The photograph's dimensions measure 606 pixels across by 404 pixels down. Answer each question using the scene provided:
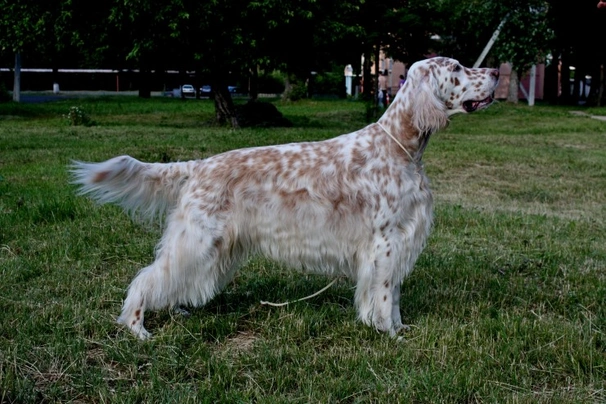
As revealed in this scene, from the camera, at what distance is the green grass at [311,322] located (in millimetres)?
3824

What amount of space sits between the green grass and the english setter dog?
292 millimetres

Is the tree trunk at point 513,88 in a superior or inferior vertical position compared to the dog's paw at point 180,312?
superior

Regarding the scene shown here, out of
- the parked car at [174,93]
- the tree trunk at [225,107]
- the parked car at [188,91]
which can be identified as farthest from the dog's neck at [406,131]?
the parked car at [174,93]

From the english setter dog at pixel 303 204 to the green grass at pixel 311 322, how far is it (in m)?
0.29

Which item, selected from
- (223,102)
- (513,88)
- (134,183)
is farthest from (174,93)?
(134,183)

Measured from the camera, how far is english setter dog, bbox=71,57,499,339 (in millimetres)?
4797

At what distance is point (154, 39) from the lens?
18.5 meters

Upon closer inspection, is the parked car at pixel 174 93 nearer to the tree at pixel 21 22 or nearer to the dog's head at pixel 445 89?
the tree at pixel 21 22

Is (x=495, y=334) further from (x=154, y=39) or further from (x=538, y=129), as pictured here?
(x=538, y=129)

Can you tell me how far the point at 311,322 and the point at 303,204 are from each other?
2.38 ft

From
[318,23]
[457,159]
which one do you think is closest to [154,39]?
[318,23]

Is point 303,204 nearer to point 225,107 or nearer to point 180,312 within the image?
point 180,312

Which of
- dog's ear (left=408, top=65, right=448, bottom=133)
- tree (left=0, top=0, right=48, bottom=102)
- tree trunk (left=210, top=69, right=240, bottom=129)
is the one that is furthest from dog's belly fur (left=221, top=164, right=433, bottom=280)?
tree (left=0, top=0, right=48, bottom=102)

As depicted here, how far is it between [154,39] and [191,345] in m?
15.1
